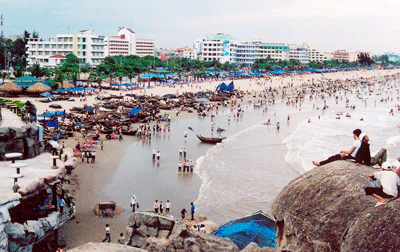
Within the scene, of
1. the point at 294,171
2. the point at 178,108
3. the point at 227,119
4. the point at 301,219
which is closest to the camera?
the point at 301,219

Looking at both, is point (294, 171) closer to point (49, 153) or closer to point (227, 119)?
point (49, 153)

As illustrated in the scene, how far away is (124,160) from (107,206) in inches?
344

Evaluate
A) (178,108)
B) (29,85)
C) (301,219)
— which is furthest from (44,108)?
(301,219)

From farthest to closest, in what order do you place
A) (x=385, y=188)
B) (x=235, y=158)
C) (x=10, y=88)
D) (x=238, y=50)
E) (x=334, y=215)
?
(x=238, y=50) < (x=10, y=88) < (x=235, y=158) < (x=334, y=215) < (x=385, y=188)

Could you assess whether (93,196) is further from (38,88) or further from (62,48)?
(62,48)

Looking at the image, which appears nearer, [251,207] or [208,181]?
[251,207]

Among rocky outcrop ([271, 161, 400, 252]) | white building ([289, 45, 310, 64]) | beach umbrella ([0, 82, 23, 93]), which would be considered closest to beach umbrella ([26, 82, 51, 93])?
beach umbrella ([0, 82, 23, 93])

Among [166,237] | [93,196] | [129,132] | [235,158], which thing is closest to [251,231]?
[166,237]

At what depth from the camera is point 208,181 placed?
2058cm

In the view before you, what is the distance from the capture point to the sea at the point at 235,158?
17.9 metres

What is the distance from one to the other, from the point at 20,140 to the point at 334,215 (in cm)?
1278

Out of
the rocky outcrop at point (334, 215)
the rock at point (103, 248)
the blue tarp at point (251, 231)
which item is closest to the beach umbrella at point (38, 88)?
the blue tarp at point (251, 231)

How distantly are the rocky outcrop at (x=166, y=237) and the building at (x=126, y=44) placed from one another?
4200 inches

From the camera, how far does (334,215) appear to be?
192 inches
